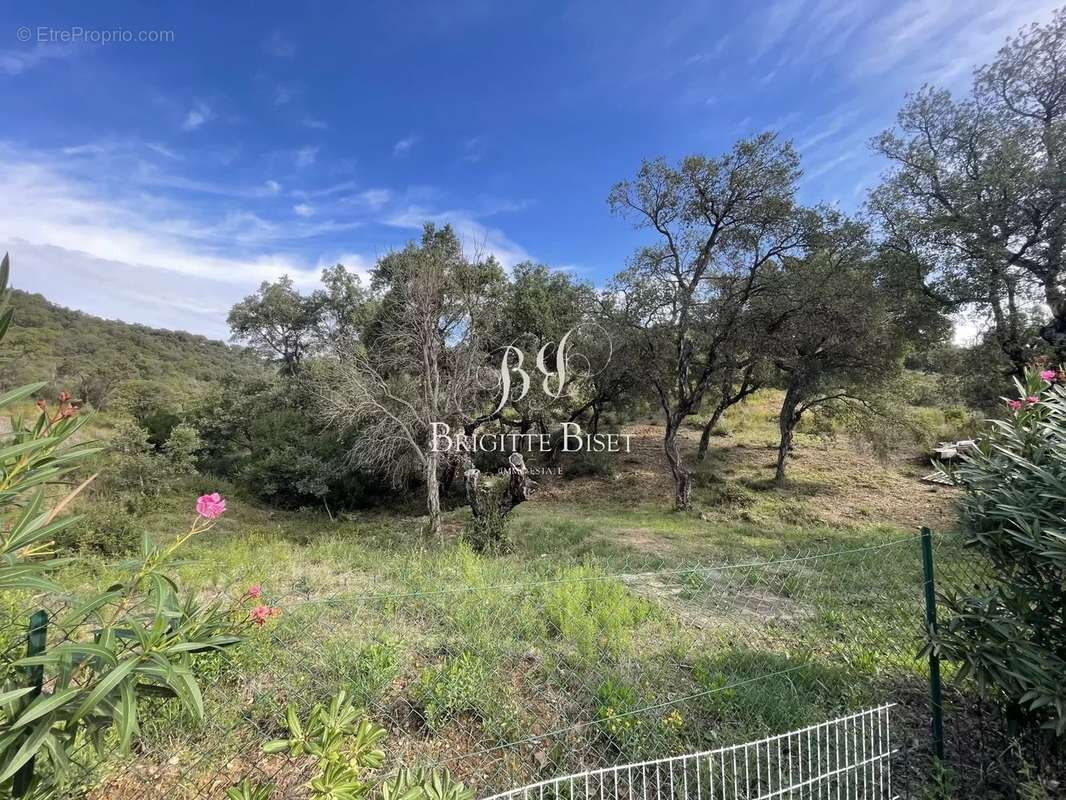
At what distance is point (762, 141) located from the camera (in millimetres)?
7738

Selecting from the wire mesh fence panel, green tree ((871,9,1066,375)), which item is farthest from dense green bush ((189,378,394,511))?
green tree ((871,9,1066,375))

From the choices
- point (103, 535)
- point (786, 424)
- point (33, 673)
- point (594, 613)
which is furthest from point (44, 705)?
point (786, 424)

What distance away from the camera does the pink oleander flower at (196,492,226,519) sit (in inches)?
55.6

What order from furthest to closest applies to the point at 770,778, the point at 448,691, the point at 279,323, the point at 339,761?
the point at 279,323 → the point at 448,691 → the point at 770,778 → the point at 339,761

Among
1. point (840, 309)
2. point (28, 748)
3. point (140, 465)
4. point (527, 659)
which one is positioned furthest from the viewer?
point (140, 465)

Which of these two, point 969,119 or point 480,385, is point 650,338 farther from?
point 969,119

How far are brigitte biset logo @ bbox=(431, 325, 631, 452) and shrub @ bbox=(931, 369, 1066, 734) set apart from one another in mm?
6394

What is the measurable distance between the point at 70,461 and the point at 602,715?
228 centimetres

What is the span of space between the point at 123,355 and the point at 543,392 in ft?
65.3

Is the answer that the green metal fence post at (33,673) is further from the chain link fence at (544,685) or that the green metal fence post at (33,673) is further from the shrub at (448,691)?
the shrub at (448,691)

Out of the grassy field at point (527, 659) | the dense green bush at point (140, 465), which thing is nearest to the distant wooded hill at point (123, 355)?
the dense green bush at point (140, 465)

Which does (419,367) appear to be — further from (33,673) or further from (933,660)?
(933,660)

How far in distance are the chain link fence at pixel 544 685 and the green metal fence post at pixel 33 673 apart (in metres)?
0.46

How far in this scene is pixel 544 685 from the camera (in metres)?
2.35
